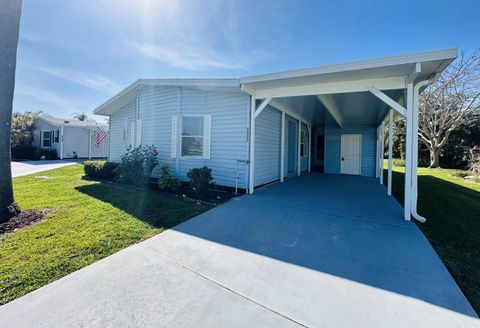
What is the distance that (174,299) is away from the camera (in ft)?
7.29

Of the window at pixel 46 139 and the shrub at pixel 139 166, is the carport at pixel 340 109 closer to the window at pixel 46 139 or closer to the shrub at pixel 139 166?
the shrub at pixel 139 166

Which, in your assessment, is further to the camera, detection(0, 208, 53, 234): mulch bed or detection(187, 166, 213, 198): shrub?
detection(187, 166, 213, 198): shrub

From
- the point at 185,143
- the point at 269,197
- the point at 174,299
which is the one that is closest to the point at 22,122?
the point at 185,143

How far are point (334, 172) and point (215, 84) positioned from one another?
384 inches

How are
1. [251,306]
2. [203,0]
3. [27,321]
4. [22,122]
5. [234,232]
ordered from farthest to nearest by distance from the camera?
[22,122], [203,0], [234,232], [251,306], [27,321]

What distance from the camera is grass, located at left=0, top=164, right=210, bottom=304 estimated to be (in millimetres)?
2688

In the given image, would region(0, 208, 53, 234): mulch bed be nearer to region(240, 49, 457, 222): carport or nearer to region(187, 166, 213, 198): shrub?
region(187, 166, 213, 198): shrub

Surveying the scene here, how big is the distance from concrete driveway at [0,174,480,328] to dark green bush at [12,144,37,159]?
2251 centimetres

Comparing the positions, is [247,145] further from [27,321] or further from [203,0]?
[27,321]

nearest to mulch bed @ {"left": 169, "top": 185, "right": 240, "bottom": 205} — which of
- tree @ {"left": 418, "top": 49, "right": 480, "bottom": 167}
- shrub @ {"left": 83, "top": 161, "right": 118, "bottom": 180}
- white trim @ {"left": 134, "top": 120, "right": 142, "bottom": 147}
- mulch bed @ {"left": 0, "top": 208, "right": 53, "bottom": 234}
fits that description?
mulch bed @ {"left": 0, "top": 208, "right": 53, "bottom": 234}

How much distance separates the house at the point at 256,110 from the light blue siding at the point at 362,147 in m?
0.37

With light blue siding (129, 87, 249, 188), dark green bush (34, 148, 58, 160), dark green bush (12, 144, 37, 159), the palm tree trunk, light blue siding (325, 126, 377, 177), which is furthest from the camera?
the palm tree trunk

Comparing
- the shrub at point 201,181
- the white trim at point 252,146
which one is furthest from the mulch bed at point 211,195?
the white trim at point 252,146

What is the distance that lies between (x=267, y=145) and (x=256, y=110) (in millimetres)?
1954
